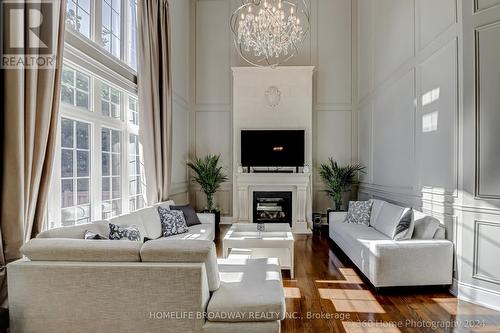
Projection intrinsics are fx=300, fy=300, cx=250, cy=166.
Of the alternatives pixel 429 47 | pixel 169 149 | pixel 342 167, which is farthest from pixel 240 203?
pixel 429 47

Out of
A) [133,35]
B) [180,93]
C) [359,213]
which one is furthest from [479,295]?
[180,93]

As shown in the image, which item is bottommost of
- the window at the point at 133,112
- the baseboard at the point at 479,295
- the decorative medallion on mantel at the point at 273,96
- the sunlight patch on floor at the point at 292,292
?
the sunlight patch on floor at the point at 292,292

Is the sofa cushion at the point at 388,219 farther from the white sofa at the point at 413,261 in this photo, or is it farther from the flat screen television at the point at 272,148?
the flat screen television at the point at 272,148

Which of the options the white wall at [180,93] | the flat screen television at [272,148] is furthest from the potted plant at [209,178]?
the flat screen television at [272,148]

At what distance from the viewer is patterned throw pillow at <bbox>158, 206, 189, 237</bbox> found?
13.6 ft

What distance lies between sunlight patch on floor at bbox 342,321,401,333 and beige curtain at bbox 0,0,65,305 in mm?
2616

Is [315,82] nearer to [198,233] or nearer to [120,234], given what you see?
[198,233]

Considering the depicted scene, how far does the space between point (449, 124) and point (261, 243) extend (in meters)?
2.51

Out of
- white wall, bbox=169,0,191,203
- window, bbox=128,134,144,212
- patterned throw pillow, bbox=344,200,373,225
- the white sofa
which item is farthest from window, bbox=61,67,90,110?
patterned throw pillow, bbox=344,200,373,225

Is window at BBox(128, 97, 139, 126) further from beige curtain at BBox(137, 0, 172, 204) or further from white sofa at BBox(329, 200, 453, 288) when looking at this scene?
white sofa at BBox(329, 200, 453, 288)

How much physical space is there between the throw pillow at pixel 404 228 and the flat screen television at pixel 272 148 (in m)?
3.08

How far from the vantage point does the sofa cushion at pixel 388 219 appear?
379 centimetres

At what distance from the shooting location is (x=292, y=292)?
3.24 metres

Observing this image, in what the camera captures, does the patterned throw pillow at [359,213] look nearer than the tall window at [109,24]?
No
